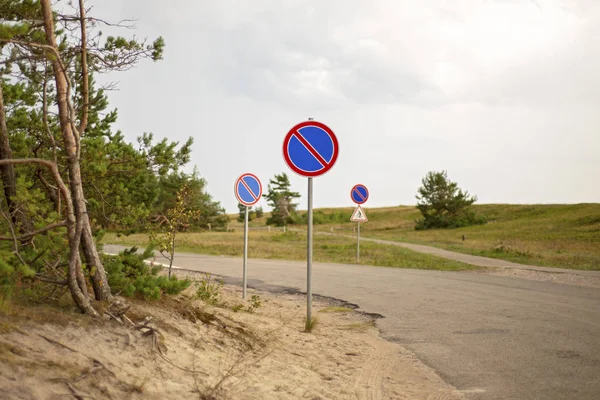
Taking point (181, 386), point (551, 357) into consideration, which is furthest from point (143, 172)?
point (551, 357)

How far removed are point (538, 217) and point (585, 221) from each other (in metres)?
13.5

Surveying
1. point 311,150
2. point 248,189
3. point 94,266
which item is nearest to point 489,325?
point 311,150

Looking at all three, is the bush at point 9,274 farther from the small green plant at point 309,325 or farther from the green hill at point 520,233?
the green hill at point 520,233

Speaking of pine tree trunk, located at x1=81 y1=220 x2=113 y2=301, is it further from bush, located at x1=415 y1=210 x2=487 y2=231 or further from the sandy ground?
bush, located at x1=415 y1=210 x2=487 y2=231

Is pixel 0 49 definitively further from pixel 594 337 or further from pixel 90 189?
pixel 594 337

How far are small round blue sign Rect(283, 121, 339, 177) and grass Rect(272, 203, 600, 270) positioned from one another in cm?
1622

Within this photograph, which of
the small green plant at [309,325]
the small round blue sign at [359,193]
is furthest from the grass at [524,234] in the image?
the small green plant at [309,325]

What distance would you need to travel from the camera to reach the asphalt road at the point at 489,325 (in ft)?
18.0

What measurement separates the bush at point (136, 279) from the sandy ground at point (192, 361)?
183mm

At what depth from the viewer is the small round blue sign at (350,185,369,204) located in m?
22.3

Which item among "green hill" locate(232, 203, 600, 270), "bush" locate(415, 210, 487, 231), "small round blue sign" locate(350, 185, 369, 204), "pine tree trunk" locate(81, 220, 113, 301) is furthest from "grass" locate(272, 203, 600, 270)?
"pine tree trunk" locate(81, 220, 113, 301)

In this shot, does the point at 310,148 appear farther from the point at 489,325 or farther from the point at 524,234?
the point at 524,234

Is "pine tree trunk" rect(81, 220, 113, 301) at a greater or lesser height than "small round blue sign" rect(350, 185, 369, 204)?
lesser

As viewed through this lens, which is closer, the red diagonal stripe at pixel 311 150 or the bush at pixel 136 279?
the bush at pixel 136 279
